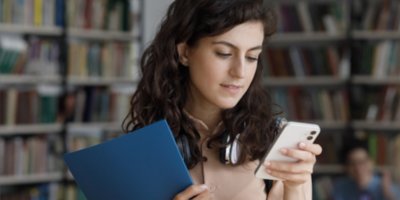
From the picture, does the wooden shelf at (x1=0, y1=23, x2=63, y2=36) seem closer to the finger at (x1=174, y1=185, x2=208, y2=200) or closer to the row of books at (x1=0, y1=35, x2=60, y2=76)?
the row of books at (x1=0, y1=35, x2=60, y2=76)

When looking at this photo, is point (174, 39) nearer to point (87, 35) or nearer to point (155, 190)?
point (155, 190)

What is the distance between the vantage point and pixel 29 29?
13.9ft

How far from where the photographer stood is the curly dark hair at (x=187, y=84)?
1.33m

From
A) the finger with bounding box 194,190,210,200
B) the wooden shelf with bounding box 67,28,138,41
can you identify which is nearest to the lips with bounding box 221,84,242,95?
the finger with bounding box 194,190,210,200

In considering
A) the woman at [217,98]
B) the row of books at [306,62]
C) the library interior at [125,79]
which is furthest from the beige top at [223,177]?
the row of books at [306,62]

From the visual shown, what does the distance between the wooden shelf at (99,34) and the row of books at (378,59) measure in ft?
5.33

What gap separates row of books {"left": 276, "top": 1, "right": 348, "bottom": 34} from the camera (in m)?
4.80

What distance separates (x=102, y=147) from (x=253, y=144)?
12.8 inches

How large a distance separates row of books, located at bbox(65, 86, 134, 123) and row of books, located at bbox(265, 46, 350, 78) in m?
1.09

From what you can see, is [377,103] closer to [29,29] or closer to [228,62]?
[29,29]

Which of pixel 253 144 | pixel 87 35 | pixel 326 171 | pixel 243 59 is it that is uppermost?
pixel 243 59

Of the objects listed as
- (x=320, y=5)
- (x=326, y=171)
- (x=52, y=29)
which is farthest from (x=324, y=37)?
(x=52, y=29)

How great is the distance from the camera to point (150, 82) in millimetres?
1470

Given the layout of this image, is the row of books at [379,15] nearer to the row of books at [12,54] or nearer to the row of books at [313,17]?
the row of books at [313,17]
